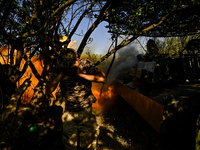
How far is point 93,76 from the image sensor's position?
227cm

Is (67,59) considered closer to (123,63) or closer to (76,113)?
(76,113)

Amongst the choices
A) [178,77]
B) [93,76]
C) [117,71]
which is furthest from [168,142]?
[117,71]

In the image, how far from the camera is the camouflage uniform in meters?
2.38

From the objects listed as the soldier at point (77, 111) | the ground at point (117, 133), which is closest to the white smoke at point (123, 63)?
Answer: the ground at point (117, 133)

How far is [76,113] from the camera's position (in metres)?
2.41

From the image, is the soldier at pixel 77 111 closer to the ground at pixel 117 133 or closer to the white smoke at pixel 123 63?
the ground at pixel 117 133

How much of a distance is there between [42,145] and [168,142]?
2.84 m

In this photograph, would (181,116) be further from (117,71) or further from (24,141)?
(117,71)

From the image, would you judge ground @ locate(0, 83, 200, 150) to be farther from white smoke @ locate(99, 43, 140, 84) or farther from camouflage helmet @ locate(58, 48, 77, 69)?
white smoke @ locate(99, 43, 140, 84)

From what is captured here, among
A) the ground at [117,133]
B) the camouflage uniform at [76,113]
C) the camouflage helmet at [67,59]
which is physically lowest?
the ground at [117,133]

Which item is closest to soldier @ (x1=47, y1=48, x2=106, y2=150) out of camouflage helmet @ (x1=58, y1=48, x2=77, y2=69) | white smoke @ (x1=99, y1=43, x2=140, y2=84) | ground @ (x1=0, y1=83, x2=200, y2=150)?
camouflage helmet @ (x1=58, y1=48, x2=77, y2=69)

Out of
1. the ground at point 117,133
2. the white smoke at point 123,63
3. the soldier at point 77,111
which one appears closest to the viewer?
the soldier at point 77,111

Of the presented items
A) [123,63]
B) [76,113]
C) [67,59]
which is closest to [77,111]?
[76,113]

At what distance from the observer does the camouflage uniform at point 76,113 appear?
238 centimetres
